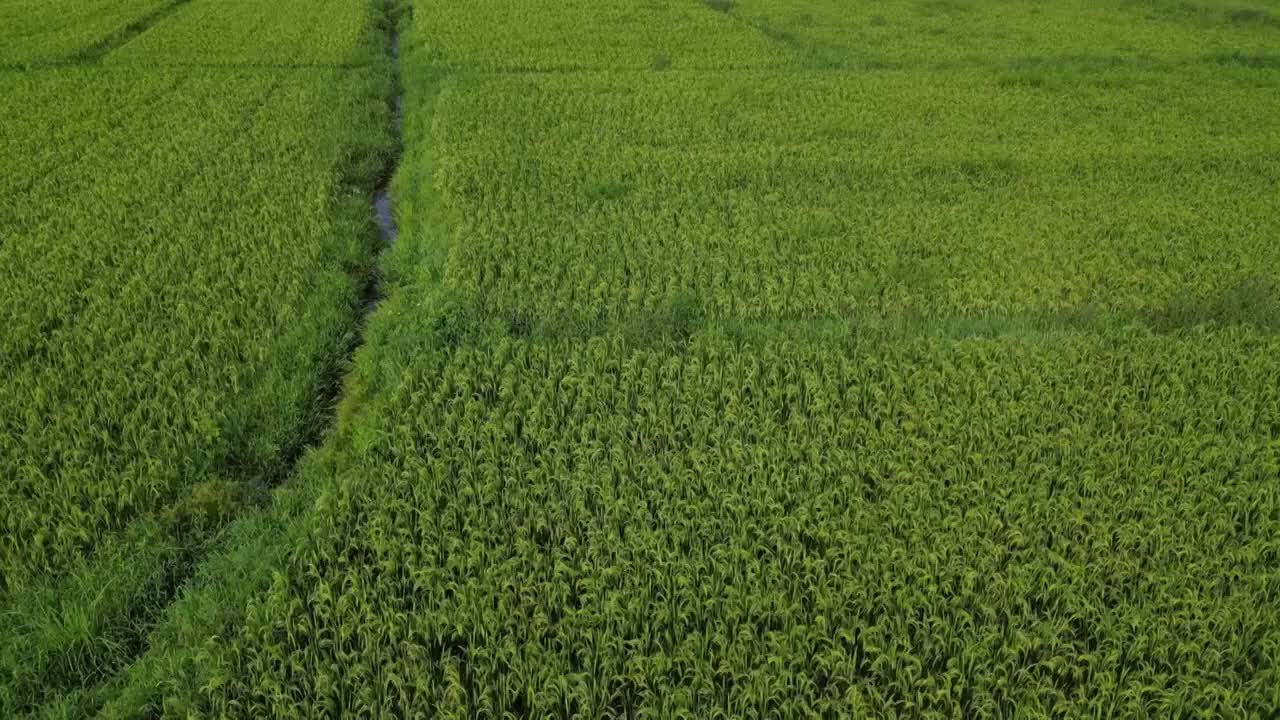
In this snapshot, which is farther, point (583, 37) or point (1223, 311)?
point (583, 37)

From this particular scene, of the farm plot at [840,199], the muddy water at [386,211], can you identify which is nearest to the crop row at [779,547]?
the farm plot at [840,199]

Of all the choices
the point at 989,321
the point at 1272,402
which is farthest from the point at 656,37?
the point at 1272,402

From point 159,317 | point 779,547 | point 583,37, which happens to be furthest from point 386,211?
point 583,37

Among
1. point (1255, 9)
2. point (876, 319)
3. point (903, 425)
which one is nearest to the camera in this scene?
point (903, 425)

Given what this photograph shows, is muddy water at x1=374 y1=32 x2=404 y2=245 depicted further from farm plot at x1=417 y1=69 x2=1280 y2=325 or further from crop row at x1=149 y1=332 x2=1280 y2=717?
crop row at x1=149 y1=332 x2=1280 y2=717

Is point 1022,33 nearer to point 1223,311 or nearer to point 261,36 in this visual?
point 1223,311

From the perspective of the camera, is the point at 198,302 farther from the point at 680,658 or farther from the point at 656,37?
the point at 656,37

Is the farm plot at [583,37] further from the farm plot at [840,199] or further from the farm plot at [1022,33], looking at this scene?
the farm plot at [840,199]
